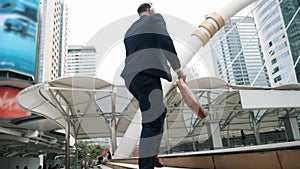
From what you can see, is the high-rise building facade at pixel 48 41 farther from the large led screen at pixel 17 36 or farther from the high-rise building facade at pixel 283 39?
the high-rise building facade at pixel 283 39

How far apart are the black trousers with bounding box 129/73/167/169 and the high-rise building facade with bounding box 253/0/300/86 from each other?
4046 centimetres

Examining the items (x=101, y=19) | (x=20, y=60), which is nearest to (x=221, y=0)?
(x=101, y=19)

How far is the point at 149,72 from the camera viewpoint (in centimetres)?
173

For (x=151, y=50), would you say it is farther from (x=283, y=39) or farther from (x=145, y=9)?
(x=283, y=39)

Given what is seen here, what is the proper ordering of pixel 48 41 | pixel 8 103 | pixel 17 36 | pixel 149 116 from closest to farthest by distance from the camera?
pixel 149 116, pixel 8 103, pixel 17 36, pixel 48 41

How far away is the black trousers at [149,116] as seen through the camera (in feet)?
5.27

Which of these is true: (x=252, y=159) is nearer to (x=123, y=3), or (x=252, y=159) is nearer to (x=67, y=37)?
(x=123, y=3)

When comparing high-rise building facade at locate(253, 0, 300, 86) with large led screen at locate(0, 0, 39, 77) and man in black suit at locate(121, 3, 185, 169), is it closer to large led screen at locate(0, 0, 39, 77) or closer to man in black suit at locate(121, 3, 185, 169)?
large led screen at locate(0, 0, 39, 77)

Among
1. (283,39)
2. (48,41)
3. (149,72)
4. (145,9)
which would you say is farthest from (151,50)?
(48,41)

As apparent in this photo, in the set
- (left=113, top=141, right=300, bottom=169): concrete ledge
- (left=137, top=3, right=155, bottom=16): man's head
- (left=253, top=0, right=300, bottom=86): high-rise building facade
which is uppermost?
(left=253, top=0, right=300, bottom=86): high-rise building facade

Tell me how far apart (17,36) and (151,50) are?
3337 centimetres

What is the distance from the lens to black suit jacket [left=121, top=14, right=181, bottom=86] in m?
1.76

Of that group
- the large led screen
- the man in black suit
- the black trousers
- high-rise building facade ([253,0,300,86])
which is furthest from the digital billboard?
high-rise building facade ([253,0,300,86])

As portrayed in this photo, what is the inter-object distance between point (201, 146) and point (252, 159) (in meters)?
28.3
